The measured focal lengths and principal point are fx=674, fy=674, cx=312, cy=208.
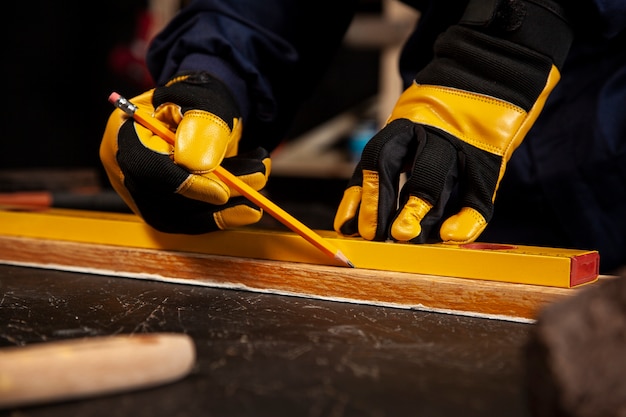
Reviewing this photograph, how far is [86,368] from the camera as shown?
579 millimetres

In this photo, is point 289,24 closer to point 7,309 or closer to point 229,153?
point 229,153

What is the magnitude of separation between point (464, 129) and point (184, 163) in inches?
17.2

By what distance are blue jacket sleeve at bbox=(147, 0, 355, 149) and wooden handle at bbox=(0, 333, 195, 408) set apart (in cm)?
73

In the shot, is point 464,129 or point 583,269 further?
point 464,129

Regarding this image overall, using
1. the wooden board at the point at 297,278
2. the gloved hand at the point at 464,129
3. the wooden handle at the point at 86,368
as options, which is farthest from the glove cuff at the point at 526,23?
the wooden handle at the point at 86,368

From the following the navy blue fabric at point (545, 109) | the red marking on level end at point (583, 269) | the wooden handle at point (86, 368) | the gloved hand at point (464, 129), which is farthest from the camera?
the navy blue fabric at point (545, 109)

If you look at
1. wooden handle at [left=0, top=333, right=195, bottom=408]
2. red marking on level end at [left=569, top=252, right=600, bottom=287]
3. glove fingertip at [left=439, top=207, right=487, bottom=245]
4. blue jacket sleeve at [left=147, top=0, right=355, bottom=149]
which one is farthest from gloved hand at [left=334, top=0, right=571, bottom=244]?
wooden handle at [left=0, top=333, right=195, bottom=408]

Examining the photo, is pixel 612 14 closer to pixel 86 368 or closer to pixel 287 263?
pixel 287 263

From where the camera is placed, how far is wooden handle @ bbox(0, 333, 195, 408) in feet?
1.83

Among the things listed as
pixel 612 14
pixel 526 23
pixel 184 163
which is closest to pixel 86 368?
pixel 184 163

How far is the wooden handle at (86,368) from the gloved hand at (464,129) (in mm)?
474

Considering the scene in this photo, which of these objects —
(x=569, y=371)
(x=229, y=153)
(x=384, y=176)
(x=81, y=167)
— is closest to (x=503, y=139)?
(x=384, y=176)

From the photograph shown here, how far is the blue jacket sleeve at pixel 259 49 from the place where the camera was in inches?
50.7

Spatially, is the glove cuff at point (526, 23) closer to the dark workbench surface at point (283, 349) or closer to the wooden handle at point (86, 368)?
the dark workbench surface at point (283, 349)
